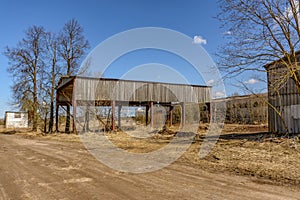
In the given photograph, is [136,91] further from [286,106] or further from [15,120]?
[15,120]

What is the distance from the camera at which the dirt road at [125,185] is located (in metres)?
4.25

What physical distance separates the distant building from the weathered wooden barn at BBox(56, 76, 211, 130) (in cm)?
2397

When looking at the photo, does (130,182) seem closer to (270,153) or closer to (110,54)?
(270,153)

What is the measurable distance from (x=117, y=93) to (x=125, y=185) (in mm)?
15099

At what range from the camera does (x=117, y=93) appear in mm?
19703

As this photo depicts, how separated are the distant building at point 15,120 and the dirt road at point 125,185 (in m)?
40.7

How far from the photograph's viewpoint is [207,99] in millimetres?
23969

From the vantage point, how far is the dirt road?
425 cm

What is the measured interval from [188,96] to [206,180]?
18145 millimetres

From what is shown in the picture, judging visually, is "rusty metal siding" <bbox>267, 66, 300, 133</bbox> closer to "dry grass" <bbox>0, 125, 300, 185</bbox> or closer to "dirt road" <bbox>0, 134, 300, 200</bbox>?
"dry grass" <bbox>0, 125, 300, 185</bbox>

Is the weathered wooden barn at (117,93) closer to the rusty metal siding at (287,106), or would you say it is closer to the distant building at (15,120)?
the rusty metal siding at (287,106)

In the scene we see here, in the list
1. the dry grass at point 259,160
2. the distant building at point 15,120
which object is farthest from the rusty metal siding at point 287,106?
the distant building at point 15,120

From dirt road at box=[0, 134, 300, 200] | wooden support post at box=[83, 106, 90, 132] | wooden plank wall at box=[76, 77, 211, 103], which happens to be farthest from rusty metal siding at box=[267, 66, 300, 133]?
wooden support post at box=[83, 106, 90, 132]

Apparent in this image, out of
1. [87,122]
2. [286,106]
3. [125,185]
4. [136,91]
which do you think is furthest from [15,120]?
[125,185]
